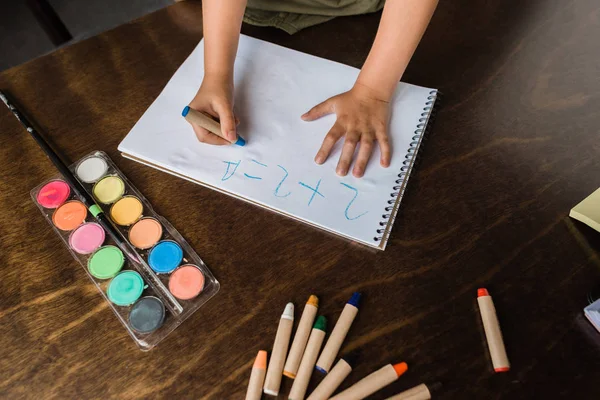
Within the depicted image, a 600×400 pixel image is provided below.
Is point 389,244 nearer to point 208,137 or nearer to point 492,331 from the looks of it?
point 492,331

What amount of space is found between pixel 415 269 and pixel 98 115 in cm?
43

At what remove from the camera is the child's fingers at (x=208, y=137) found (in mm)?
560

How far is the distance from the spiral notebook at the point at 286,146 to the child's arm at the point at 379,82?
16 mm

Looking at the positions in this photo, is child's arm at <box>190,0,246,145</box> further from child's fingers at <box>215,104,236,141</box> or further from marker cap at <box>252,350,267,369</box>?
marker cap at <box>252,350,267,369</box>

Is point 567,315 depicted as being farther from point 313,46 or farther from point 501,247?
point 313,46

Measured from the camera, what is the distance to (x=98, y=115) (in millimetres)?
583

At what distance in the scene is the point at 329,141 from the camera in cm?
56

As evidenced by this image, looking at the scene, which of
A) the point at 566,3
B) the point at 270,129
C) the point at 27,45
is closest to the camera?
the point at 270,129

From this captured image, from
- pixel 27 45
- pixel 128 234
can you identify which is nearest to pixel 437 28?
pixel 128 234

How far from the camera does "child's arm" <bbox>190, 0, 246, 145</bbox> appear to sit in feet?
1.89

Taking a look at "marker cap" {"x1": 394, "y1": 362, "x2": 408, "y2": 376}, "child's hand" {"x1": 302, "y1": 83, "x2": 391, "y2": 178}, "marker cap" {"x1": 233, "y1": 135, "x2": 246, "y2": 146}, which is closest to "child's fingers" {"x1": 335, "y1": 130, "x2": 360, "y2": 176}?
"child's hand" {"x1": 302, "y1": 83, "x2": 391, "y2": 178}

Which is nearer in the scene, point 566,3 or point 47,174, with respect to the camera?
point 47,174

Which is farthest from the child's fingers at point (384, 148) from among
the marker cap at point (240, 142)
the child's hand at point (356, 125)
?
the marker cap at point (240, 142)

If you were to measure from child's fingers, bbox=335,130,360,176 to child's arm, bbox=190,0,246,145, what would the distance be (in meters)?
0.14
